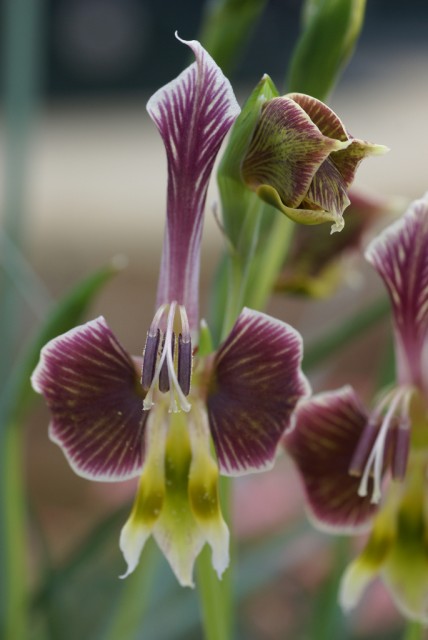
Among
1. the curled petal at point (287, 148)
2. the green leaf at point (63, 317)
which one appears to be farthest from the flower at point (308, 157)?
the green leaf at point (63, 317)

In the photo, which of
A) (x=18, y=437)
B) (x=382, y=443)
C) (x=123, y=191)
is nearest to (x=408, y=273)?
(x=382, y=443)

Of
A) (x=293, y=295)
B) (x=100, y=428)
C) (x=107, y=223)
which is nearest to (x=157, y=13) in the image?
(x=107, y=223)

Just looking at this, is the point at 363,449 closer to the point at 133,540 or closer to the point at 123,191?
the point at 133,540

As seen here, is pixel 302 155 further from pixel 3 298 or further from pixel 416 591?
pixel 3 298

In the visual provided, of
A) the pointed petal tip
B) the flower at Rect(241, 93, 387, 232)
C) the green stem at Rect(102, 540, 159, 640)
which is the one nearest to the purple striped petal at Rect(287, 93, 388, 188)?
the flower at Rect(241, 93, 387, 232)

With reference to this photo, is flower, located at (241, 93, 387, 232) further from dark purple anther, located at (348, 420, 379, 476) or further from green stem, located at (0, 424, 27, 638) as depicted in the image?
green stem, located at (0, 424, 27, 638)

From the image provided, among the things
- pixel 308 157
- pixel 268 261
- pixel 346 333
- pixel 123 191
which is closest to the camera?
pixel 308 157

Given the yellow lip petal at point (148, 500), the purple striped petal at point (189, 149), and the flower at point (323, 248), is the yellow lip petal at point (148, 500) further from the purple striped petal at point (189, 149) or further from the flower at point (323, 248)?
the flower at point (323, 248)
